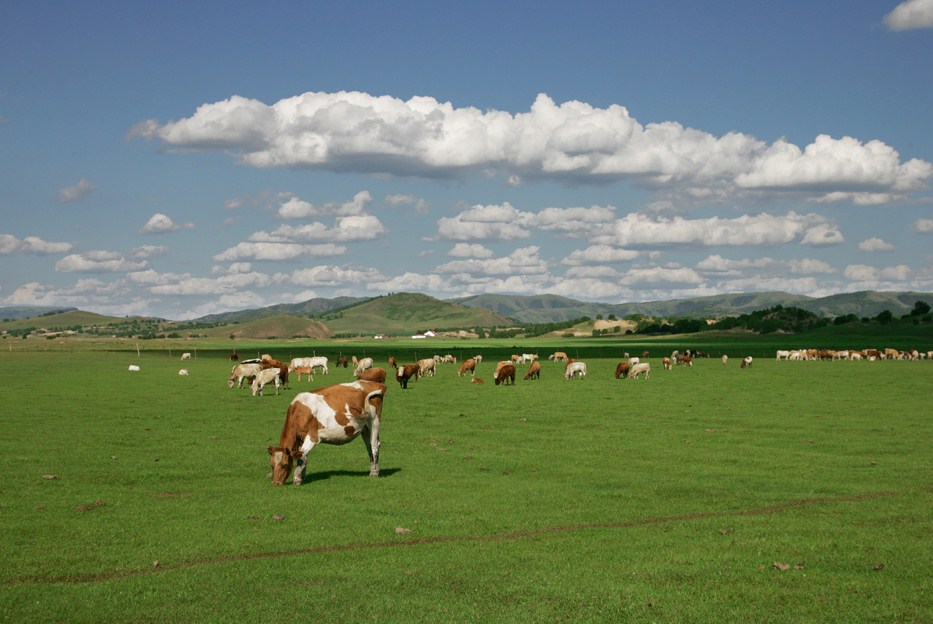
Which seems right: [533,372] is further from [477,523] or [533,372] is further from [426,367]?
[477,523]

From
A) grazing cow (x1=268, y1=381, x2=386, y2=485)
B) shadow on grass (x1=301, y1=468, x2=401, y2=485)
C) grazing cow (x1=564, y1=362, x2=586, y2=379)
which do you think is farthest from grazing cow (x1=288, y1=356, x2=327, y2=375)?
grazing cow (x1=268, y1=381, x2=386, y2=485)

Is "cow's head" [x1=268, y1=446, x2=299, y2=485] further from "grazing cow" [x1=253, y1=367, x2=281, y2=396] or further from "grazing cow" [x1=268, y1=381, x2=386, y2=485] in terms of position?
"grazing cow" [x1=253, y1=367, x2=281, y2=396]

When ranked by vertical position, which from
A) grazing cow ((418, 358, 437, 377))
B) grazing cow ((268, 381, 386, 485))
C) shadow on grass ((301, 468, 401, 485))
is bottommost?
shadow on grass ((301, 468, 401, 485))

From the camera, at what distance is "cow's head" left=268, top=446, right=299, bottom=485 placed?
804 inches

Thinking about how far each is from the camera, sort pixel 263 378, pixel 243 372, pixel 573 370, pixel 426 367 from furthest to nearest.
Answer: pixel 426 367, pixel 573 370, pixel 243 372, pixel 263 378

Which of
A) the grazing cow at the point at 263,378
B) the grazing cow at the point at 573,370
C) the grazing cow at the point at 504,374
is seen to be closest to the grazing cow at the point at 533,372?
the grazing cow at the point at 573,370

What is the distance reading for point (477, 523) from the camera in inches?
635

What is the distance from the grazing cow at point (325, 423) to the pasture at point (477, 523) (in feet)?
2.75

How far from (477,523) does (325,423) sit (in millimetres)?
6821

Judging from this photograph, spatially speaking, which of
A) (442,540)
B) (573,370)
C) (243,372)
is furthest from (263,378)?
(442,540)

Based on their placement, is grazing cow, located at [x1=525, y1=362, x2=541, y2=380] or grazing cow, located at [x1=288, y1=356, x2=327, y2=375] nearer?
grazing cow, located at [x1=525, y1=362, x2=541, y2=380]

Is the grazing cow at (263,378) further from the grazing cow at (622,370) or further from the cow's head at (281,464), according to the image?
the grazing cow at (622,370)

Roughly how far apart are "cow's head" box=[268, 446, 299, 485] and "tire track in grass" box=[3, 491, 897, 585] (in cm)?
639

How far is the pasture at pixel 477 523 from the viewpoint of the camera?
449 inches
